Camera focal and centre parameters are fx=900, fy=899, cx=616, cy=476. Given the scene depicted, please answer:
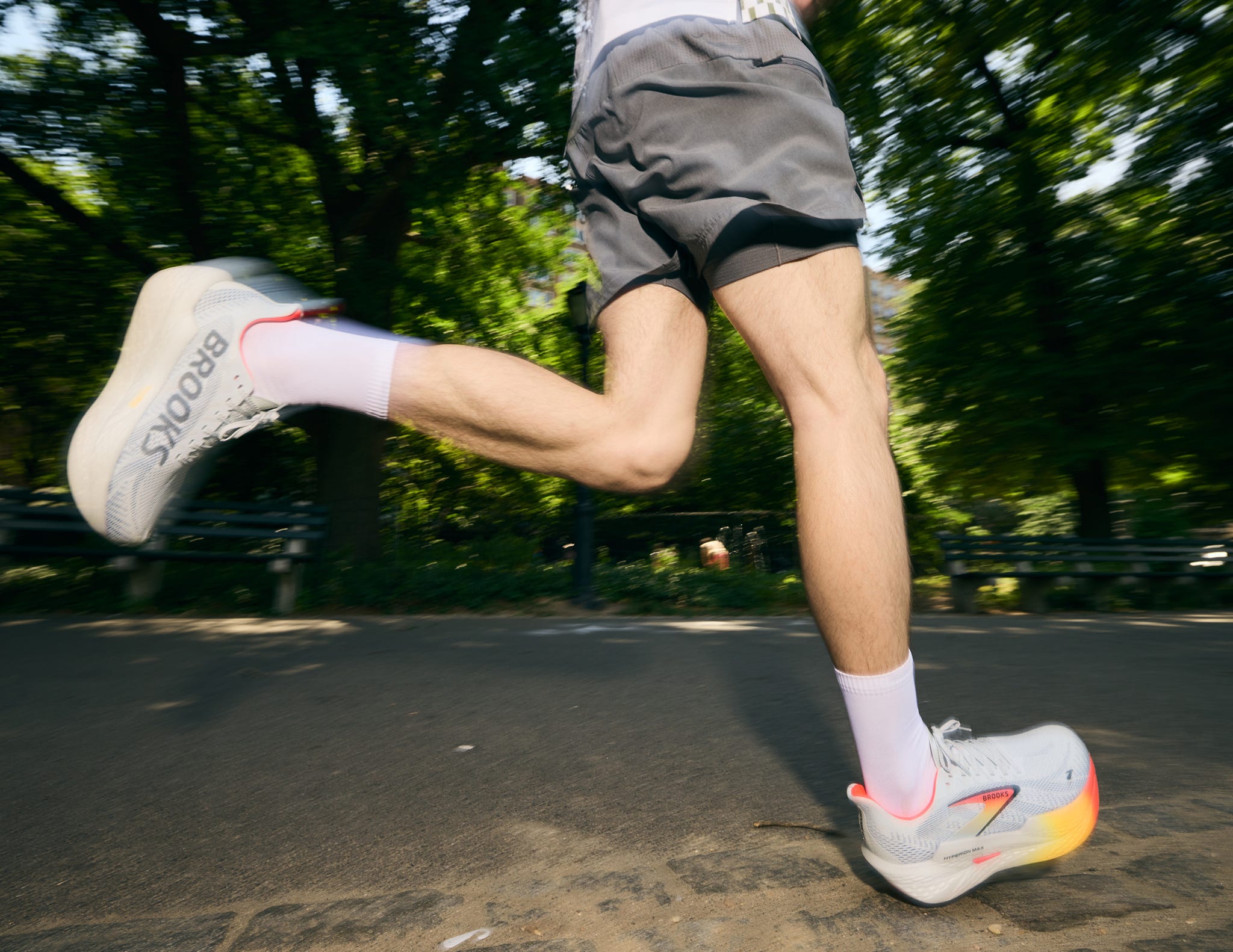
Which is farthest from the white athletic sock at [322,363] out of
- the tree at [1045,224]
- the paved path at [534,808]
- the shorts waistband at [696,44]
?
the tree at [1045,224]

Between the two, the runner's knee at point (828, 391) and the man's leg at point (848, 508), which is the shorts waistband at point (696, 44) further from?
the runner's knee at point (828, 391)

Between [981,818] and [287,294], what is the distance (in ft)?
5.34

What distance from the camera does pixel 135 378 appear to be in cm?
175

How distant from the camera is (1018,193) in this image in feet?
40.0

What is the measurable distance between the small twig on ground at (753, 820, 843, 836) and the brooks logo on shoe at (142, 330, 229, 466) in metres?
1.41

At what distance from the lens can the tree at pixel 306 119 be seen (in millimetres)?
7828

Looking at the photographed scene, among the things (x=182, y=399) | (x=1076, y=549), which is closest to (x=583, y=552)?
(x=1076, y=549)

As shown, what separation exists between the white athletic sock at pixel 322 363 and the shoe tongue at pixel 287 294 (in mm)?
100

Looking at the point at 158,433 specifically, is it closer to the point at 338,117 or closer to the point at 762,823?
the point at 762,823

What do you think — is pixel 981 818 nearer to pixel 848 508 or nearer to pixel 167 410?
pixel 848 508

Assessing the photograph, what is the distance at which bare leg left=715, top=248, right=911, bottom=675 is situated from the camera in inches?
56.5

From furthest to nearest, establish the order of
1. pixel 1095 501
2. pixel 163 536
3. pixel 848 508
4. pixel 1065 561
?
pixel 1095 501 < pixel 1065 561 < pixel 163 536 < pixel 848 508

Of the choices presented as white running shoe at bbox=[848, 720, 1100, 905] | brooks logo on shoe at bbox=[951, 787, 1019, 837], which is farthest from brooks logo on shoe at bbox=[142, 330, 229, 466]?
brooks logo on shoe at bbox=[951, 787, 1019, 837]

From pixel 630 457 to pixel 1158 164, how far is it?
12168 mm
